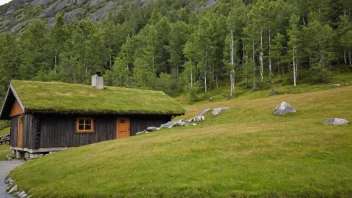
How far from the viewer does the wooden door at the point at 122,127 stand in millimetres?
31422

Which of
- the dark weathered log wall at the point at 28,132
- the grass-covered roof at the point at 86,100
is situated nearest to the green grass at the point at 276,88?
the grass-covered roof at the point at 86,100

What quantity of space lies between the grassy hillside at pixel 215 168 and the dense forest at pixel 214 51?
50.7 m

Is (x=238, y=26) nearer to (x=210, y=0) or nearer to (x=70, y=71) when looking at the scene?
(x=70, y=71)

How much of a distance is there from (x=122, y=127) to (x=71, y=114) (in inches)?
226

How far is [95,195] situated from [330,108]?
27030mm

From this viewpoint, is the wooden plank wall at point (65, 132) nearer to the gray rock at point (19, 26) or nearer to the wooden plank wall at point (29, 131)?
the wooden plank wall at point (29, 131)

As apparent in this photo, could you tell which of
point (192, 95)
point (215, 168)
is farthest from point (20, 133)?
point (192, 95)

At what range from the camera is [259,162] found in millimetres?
13477

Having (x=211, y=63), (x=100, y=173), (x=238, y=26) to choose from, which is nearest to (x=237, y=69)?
(x=211, y=63)

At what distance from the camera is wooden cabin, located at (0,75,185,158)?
27047mm

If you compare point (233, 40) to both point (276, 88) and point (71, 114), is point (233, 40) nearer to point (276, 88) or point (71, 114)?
point (276, 88)

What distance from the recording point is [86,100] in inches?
1178

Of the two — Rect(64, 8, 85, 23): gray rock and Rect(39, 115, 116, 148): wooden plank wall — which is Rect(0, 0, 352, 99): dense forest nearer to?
Rect(39, 115, 116, 148): wooden plank wall

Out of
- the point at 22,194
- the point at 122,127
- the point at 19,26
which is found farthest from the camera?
the point at 19,26
